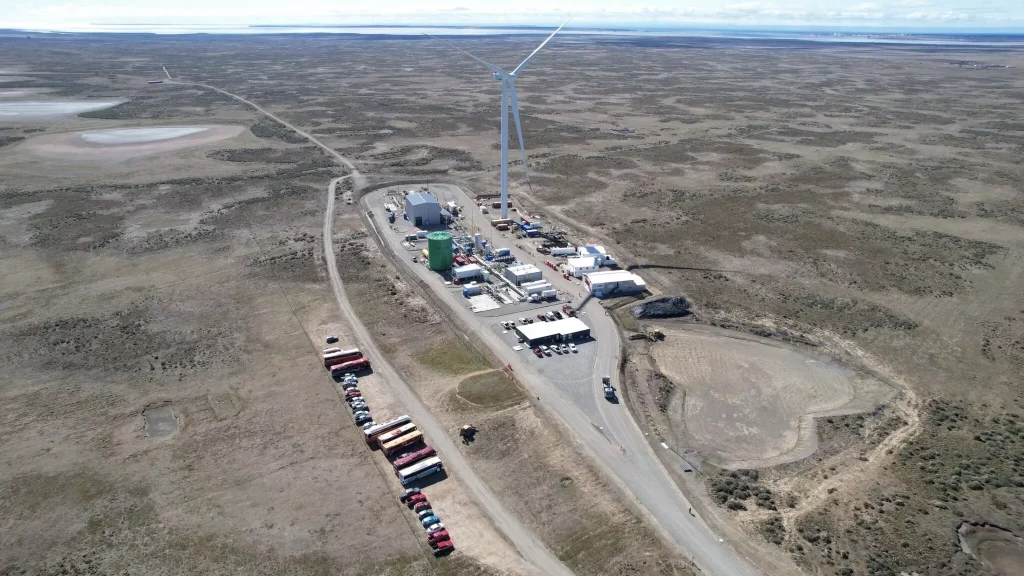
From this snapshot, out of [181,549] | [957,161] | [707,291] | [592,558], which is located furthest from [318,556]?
[957,161]

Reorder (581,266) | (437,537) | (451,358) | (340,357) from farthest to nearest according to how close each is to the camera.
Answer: (581,266)
(451,358)
(340,357)
(437,537)

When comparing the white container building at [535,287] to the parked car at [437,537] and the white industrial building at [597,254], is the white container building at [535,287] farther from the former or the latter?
the parked car at [437,537]

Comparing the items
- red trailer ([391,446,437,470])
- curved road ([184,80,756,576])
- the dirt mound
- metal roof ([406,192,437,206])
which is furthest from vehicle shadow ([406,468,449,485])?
metal roof ([406,192,437,206])

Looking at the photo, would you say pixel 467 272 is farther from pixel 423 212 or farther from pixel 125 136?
pixel 125 136

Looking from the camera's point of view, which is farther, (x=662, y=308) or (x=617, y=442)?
(x=662, y=308)

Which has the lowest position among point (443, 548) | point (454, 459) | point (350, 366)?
point (454, 459)

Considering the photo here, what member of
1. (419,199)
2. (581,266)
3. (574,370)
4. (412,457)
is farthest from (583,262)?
(412,457)

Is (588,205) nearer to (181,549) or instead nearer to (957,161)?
(181,549)
